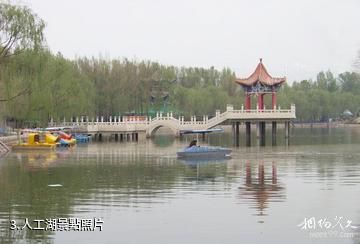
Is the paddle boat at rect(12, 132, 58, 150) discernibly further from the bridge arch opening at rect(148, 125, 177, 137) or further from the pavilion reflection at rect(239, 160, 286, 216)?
the pavilion reflection at rect(239, 160, 286, 216)

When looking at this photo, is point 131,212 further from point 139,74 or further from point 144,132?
point 139,74

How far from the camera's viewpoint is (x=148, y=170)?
1096 inches

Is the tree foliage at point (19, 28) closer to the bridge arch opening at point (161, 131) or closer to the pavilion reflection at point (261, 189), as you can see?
the pavilion reflection at point (261, 189)

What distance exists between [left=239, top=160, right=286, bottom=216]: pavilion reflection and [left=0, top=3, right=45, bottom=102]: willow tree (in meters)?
12.9

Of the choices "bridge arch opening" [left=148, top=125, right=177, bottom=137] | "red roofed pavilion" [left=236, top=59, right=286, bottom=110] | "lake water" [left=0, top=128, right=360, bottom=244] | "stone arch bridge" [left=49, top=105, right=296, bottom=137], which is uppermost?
"red roofed pavilion" [left=236, top=59, right=286, bottom=110]

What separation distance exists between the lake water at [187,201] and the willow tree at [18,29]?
5998mm

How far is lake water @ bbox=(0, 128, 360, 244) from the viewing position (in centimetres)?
1388

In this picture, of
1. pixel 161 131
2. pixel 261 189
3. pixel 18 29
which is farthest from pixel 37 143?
pixel 161 131

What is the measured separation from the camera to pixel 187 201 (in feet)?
60.3

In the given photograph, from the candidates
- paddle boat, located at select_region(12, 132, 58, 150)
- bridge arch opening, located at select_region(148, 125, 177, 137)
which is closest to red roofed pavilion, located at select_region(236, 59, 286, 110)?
bridge arch opening, located at select_region(148, 125, 177, 137)

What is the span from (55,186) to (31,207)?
4601 mm

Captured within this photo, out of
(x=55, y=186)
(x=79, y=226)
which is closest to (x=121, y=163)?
(x=55, y=186)

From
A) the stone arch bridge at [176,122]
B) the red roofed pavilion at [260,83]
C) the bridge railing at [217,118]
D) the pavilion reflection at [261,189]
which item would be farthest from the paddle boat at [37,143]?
the pavilion reflection at [261,189]

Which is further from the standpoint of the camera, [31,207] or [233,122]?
[233,122]
